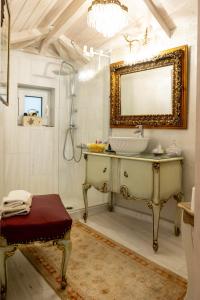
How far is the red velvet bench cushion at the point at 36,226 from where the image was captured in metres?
1.54

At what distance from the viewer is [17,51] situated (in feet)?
10.7

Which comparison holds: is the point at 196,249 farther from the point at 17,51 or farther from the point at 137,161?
the point at 17,51

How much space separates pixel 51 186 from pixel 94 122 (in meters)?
1.14

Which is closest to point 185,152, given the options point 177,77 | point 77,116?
point 177,77

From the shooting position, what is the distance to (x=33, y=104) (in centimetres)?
368

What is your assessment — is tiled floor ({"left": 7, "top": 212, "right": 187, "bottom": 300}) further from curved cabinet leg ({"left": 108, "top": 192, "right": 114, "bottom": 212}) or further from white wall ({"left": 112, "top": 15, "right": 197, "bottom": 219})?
white wall ({"left": 112, "top": 15, "right": 197, "bottom": 219})

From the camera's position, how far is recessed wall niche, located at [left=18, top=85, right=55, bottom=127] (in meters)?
3.48

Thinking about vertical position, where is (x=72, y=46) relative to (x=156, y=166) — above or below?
above

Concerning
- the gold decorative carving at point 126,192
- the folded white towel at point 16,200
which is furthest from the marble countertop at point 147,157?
the folded white towel at point 16,200

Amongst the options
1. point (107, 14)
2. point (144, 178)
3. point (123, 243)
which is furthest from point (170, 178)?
point (107, 14)

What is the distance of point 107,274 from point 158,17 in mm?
2428

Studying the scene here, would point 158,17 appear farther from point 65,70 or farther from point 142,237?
point 142,237

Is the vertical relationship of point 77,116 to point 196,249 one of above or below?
above

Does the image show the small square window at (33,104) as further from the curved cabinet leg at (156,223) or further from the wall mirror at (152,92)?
the curved cabinet leg at (156,223)
